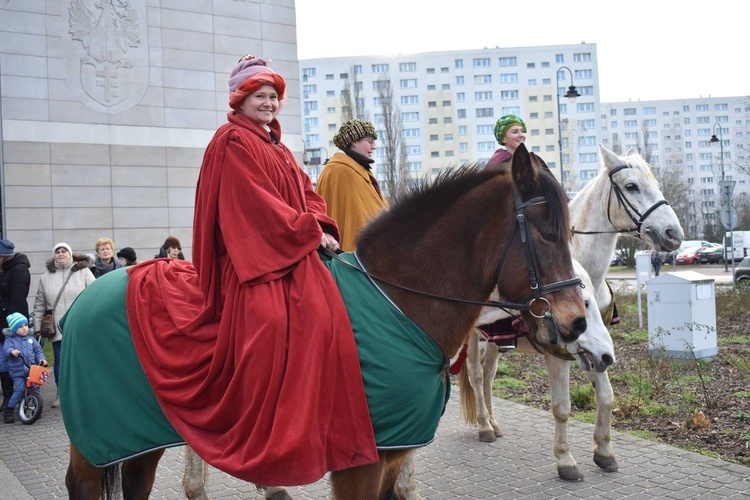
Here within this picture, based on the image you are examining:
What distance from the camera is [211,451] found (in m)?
3.24

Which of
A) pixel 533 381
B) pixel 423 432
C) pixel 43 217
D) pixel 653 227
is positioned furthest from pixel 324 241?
pixel 43 217

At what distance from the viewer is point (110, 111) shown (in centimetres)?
1775

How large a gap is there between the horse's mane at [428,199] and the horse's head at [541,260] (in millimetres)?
143

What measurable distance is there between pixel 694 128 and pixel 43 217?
107782mm

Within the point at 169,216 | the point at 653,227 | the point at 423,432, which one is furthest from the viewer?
the point at 169,216

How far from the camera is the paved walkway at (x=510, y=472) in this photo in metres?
5.47

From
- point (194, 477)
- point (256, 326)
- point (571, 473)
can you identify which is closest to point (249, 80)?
point (256, 326)

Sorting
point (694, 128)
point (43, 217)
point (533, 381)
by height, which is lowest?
point (533, 381)

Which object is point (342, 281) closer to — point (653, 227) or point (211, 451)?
point (211, 451)

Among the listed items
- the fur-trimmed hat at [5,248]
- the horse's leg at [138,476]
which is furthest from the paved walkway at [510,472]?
the fur-trimmed hat at [5,248]

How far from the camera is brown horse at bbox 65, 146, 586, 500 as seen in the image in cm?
317

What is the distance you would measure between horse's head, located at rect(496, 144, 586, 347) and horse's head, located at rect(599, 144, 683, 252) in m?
2.93

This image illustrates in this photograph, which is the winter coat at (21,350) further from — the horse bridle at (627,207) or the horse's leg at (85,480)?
the horse bridle at (627,207)

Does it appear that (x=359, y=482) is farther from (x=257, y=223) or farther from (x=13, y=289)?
(x=13, y=289)
